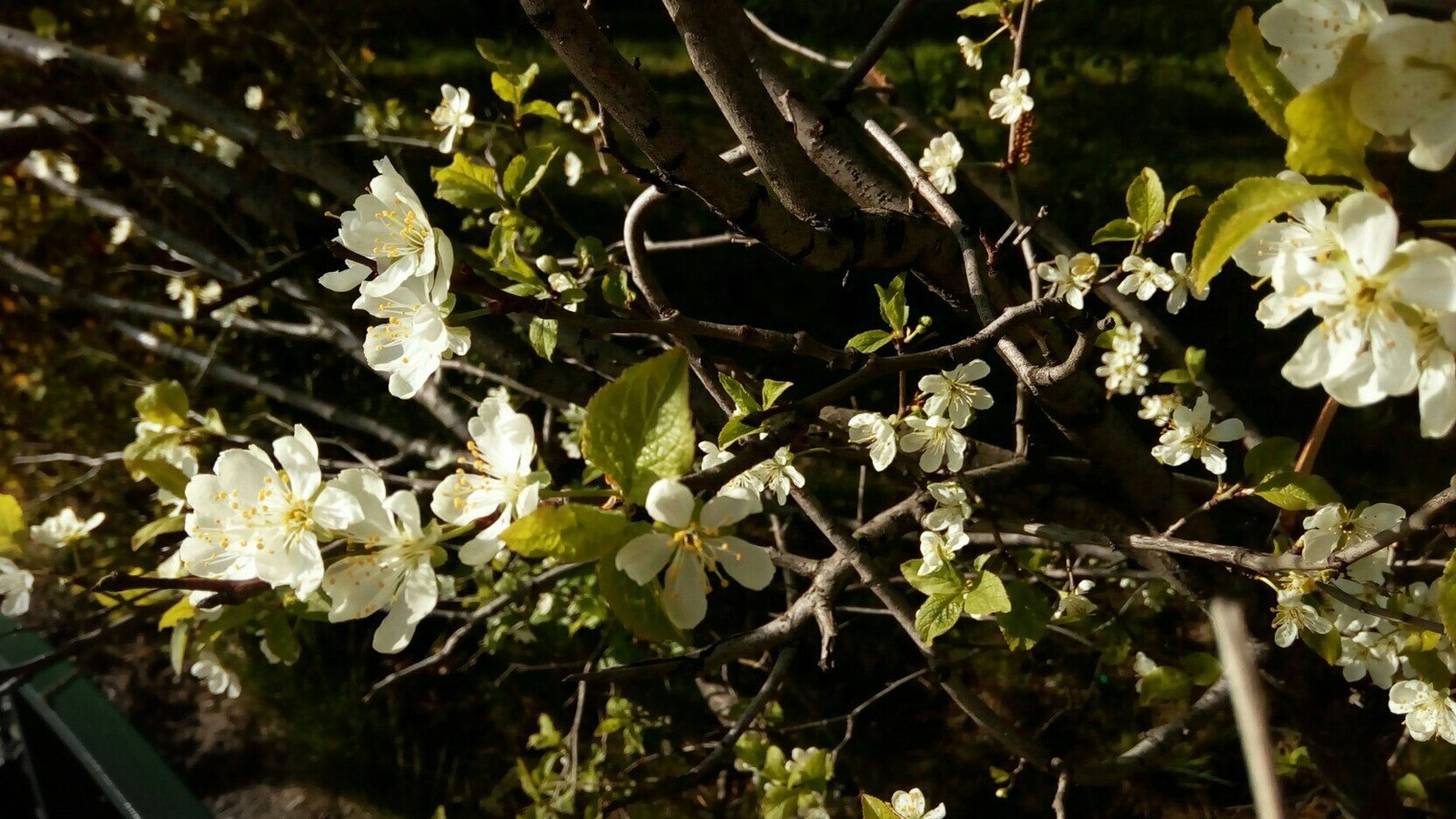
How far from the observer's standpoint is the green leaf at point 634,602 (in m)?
0.59

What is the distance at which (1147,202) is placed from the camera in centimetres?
90

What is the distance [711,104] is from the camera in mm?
2834

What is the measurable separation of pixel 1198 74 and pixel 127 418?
3362mm

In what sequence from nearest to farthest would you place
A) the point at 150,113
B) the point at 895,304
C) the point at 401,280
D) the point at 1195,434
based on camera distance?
the point at 401,280 → the point at 895,304 → the point at 1195,434 → the point at 150,113

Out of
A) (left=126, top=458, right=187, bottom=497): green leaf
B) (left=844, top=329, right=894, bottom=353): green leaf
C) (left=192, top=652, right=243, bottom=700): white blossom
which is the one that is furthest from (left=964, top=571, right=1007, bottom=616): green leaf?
(left=192, top=652, right=243, bottom=700): white blossom

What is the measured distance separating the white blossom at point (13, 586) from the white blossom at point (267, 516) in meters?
0.63

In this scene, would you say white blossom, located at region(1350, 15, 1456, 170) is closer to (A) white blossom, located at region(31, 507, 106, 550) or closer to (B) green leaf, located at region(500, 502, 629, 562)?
(B) green leaf, located at region(500, 502, 629, 562)

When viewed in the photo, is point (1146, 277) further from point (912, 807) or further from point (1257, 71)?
point (912, 807)

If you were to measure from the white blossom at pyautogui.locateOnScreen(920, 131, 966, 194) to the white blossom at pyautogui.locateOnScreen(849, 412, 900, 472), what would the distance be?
0.45 metres

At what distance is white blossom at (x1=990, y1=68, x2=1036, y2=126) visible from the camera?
1211mm

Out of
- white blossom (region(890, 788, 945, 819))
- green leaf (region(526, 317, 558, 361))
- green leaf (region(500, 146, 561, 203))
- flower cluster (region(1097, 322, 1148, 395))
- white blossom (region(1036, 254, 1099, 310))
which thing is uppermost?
green leaf (region(500, 146, 561, 203))

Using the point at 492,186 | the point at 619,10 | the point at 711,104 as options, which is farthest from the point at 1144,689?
the point at 619,10

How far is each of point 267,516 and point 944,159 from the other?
0.99 m

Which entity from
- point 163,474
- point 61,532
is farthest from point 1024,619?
point 61,532
